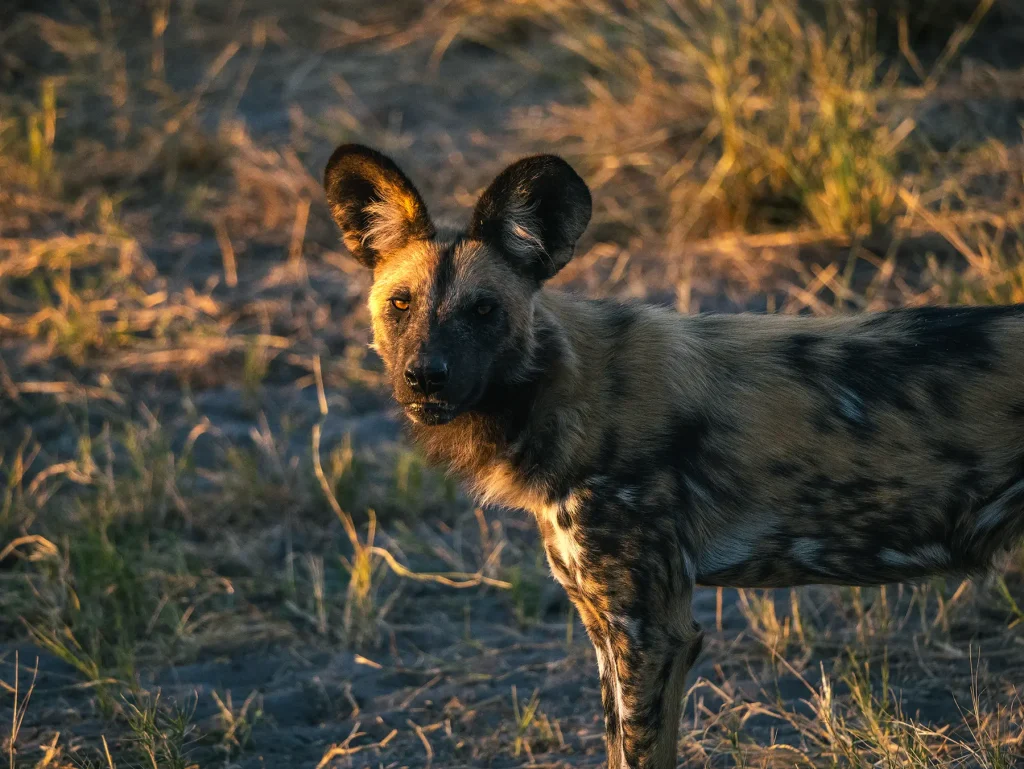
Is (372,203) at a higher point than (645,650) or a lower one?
higher

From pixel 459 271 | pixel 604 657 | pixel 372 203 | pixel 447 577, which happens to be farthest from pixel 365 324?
pixel 604 657

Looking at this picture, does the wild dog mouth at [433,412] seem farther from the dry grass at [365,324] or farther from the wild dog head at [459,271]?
the dry grass at [365,324]

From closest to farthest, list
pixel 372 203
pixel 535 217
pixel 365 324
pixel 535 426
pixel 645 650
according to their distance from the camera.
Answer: pixel 645 650 < pixel 535 426 < pixel 535 217 < pixel 372 203 < pixel 365 324

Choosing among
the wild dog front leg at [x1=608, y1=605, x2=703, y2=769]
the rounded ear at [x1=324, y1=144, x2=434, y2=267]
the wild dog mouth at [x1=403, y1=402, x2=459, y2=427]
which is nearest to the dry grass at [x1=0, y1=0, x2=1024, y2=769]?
the wild dog front leg at [x1=608, y1=605, x2=703, y2=769]

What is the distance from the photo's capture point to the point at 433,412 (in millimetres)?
2666

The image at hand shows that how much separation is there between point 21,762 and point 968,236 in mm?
3727

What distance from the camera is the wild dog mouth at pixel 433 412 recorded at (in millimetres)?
2654

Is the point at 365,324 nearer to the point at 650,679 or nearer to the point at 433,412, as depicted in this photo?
the point at 433,412

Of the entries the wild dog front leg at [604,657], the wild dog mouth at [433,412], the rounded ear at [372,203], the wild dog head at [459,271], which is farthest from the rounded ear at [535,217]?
the wild dog front leg at [604,657]

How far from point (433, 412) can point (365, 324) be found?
9.11 ft

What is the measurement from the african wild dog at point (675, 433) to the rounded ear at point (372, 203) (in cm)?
7

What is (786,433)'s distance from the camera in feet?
8.80

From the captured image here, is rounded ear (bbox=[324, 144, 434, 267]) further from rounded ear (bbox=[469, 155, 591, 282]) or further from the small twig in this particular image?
the small twig

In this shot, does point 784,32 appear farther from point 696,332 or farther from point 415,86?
point 696,332
